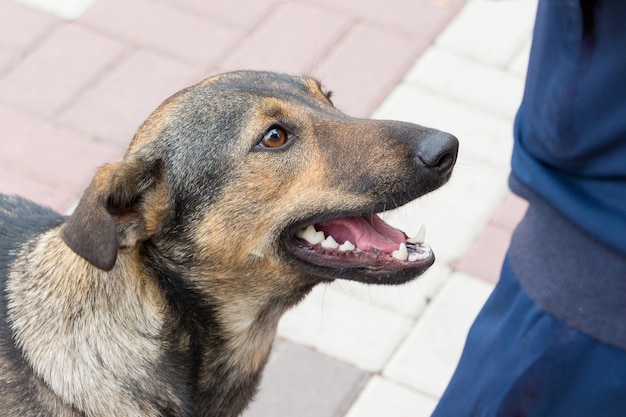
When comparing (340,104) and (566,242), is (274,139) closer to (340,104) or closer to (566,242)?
(566,242)

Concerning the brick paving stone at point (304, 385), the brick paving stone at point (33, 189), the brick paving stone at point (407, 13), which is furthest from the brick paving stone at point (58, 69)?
the brick paving stone at point (304, 385)

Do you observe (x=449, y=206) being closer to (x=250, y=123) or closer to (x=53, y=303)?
(x=250, y=123)

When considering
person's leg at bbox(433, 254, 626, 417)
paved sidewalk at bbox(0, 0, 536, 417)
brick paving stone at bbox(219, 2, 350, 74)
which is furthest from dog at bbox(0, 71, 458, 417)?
brick paving stone at bbox(219, 2, 350, 74)

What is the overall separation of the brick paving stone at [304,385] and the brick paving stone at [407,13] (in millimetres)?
2514

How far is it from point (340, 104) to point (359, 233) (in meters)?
2.49

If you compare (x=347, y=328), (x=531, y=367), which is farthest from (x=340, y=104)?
(x=531, y=367)

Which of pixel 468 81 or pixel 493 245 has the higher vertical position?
pixel 468 81

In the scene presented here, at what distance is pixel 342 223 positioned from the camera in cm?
319

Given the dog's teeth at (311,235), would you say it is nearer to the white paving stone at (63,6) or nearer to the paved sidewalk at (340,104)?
the paved sidewalk at (340,104)

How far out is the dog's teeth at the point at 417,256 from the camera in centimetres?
312

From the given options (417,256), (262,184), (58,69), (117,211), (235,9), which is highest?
(117,211)

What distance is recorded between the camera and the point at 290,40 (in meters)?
5.97

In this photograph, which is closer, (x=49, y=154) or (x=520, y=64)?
(x=49, y=154)

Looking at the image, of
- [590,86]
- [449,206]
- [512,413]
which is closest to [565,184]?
[590,86]
